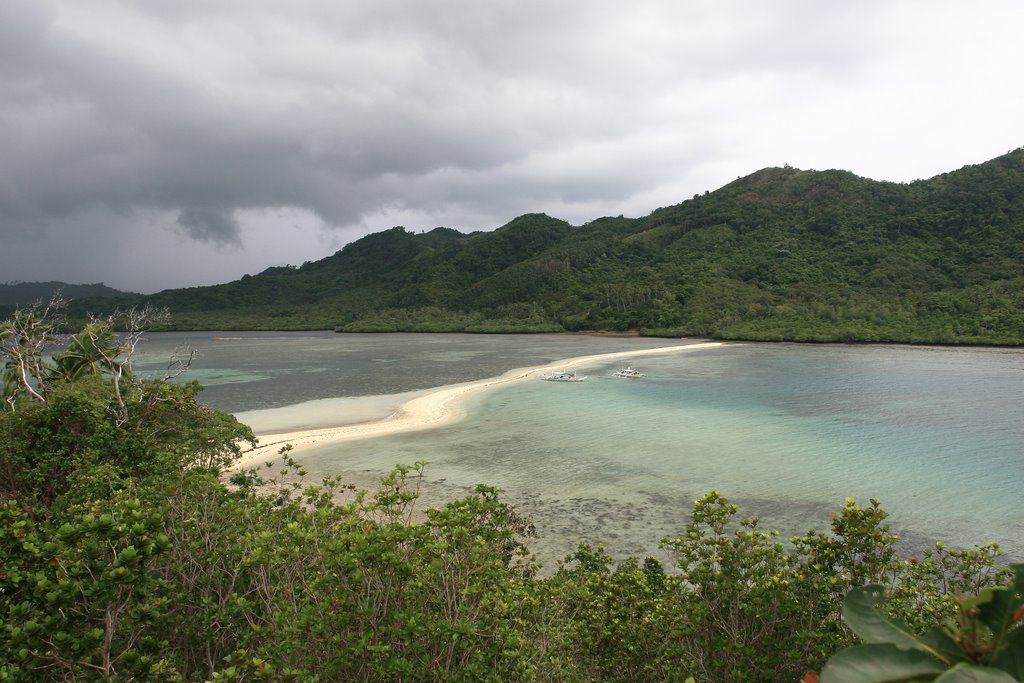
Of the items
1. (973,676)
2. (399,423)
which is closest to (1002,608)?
(973,676)

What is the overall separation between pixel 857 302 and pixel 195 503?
331ft

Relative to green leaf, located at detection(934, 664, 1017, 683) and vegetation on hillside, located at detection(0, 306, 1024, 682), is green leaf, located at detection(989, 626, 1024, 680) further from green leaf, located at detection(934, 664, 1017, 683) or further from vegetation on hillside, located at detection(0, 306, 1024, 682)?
vegetation on hillside, located at detection(0, 306, 1024, 682)

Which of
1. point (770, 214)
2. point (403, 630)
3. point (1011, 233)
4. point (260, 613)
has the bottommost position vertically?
A: point (260, 613)

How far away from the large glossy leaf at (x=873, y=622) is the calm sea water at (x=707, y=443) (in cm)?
1244

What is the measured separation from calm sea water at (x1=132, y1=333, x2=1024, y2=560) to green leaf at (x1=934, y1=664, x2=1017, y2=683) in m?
13.0

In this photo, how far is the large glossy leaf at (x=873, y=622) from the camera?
67.7 inches

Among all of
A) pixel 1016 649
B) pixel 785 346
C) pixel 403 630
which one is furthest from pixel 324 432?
pixel 785 346

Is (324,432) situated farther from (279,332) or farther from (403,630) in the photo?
(279,332)

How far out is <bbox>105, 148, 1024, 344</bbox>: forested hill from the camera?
8156 centimetres

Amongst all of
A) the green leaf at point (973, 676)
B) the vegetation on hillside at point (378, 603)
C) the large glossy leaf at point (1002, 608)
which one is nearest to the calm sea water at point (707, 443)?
the vegetation on hillside at point (378, 603)

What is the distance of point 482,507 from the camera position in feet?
22.2

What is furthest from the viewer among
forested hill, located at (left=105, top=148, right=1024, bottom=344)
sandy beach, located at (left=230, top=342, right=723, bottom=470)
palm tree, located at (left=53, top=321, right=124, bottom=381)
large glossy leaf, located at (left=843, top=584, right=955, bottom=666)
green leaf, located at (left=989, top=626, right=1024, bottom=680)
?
forested hill, located at (left=105, top=148, right=1024, bottom=344)

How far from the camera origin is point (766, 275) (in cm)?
11025

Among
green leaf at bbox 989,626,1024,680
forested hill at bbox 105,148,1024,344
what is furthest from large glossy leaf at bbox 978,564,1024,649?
forested hill at bbox 105,148,1024,344
